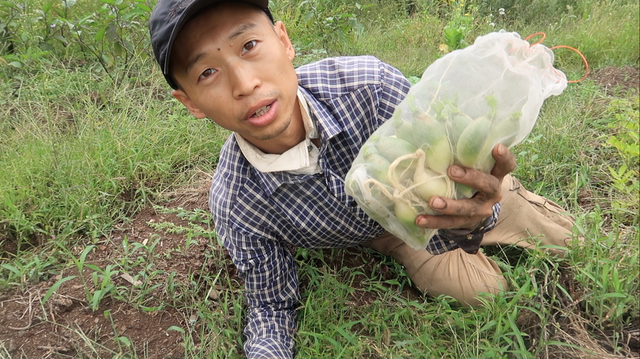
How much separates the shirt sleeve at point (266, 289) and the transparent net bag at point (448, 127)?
2.43 feet

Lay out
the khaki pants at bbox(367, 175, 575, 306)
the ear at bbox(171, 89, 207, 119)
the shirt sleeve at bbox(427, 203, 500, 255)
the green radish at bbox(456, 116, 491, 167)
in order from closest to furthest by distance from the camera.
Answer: the green radish at bbox(456, 116, 491, 167)
the ear at bbox(171, 89, 207, 119)
the shirt sleeve at bbox(427, 203, 500, 255)
the khaki pants at bbox(367, 175, 575, 306)

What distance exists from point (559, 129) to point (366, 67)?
108 cm

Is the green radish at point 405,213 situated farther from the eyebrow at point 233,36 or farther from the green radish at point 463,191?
the eyebrow at point 233,36

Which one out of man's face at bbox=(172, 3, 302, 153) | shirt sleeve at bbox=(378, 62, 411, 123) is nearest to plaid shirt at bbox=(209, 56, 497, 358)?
shirt sleeve at bbox=(378, 62, 411, 123)

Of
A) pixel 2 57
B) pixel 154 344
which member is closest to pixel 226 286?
pixel 154 344

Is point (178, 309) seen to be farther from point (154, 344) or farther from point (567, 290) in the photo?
point (567, 290)

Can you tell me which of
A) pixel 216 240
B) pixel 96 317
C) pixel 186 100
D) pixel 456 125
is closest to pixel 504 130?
pixel 456 125

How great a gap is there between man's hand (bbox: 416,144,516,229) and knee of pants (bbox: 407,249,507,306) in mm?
640

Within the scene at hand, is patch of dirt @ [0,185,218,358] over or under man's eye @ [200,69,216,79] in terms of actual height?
under

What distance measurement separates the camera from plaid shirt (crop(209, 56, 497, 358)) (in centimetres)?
180

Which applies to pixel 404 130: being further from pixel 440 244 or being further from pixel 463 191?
pixel 440 244

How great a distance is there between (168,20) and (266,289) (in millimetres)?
1049

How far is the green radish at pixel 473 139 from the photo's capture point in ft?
3.78

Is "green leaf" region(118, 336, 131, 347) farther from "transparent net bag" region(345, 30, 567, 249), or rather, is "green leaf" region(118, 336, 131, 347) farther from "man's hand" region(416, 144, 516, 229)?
"man's hand" region(416, 144, 516, 229)
